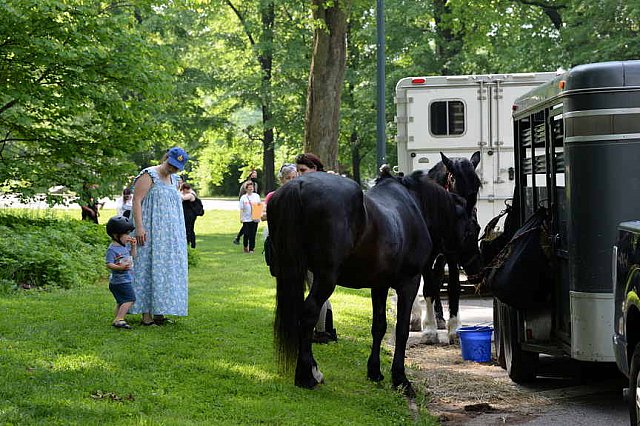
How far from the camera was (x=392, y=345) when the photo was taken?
1202cm

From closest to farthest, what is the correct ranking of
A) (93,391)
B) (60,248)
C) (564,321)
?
(93,391), (564,321), (60,248)

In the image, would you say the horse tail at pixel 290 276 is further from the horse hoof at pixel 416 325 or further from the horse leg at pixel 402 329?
the horse hoof at pixel 416 325

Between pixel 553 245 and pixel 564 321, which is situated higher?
pixel 553 245

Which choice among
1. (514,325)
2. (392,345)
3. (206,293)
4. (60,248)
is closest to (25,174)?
(60,248)

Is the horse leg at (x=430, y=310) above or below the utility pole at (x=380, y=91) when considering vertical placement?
below

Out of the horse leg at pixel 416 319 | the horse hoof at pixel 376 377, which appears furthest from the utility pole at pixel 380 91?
the horse hoof at pixel 376 377

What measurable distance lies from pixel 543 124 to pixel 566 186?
150 cm

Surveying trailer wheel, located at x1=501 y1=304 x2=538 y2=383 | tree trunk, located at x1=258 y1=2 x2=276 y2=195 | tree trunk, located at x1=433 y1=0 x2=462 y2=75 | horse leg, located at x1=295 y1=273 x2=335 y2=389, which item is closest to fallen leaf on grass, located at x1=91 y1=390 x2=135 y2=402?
horse leg, located at x1=295 y1=273 x2=335 y2=389

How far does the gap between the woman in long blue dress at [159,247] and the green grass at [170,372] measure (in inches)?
11.9

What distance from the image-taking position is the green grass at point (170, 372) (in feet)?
23.4

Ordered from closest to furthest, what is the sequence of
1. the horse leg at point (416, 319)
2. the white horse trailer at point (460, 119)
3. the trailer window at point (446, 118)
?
the horse leg at point (416, 319), the white horse trailer at point (460, 119), the trailer window at point (446, 118)

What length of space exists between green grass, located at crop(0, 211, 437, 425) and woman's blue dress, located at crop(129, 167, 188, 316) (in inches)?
11.7

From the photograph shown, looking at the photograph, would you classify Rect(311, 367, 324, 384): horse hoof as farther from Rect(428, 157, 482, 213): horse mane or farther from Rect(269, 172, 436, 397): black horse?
Rect(428, 157, 482, 213): horse mane

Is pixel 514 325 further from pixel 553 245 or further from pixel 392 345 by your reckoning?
pixel 392 345
